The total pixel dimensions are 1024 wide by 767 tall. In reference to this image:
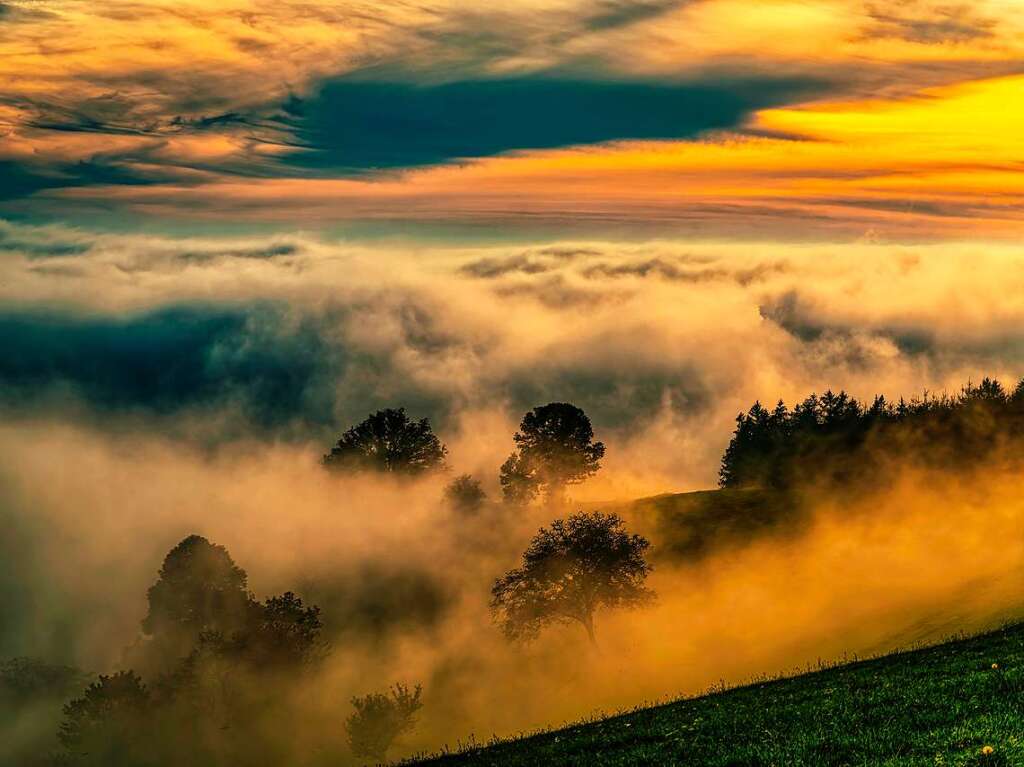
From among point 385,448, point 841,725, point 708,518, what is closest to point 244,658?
point 385,448

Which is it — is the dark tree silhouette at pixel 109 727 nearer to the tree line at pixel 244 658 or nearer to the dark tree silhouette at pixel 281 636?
the tree line at pixel 244 658

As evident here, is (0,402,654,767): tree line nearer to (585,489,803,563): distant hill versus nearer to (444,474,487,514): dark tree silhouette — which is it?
(585,489,803,563): distant hill

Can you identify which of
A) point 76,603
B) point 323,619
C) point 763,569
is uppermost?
point 763,569

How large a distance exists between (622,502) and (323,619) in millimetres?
52170

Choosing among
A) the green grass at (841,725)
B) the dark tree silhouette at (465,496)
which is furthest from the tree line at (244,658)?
the green grass at (841,725)

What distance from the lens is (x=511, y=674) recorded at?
342ft

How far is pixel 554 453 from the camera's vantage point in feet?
468

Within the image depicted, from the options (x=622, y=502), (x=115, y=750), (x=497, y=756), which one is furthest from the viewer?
(x=622, y=502)

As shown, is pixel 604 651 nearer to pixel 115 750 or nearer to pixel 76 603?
pixel 115 750

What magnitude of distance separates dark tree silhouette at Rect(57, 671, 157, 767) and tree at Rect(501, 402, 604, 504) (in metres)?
62.0

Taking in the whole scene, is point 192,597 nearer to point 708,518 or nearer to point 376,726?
point 376,726

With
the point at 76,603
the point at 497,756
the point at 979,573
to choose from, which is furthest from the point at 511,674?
the point at 76,603

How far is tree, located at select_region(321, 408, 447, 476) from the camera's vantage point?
151 meters

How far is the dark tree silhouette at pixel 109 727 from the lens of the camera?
100438 mm
